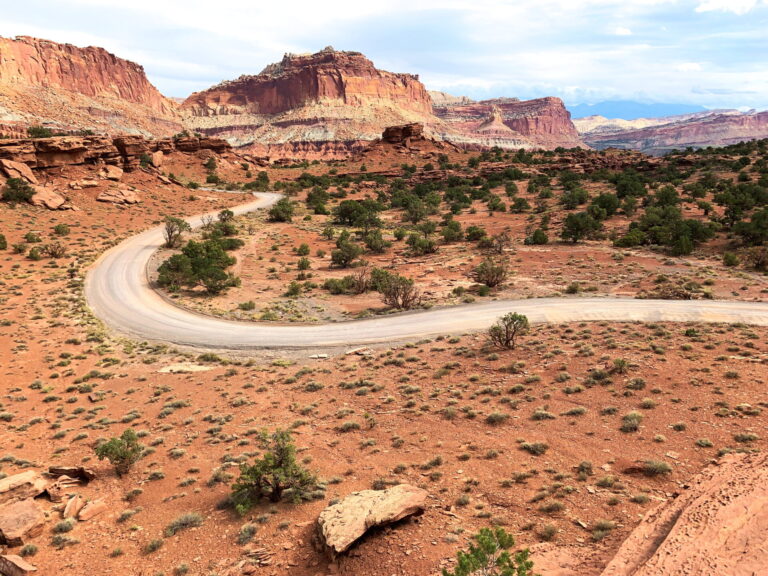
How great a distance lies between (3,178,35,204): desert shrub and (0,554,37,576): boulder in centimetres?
5732

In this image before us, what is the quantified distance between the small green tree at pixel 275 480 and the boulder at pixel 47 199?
57424 millimetres

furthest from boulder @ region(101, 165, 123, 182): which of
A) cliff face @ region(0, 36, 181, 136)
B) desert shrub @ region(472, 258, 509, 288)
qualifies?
cliff face @ region(0, 36, 181, 136)

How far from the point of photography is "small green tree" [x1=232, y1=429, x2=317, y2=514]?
11.1 metres

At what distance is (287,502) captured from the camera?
11250 mm

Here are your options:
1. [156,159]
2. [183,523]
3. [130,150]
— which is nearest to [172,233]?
[130,150]

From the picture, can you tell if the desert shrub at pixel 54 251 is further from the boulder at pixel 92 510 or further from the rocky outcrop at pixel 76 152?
the boulder at pixel 92 510

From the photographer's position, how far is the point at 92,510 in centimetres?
1122

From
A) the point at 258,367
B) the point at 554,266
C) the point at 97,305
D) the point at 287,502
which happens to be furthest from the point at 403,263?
the point at 287,502

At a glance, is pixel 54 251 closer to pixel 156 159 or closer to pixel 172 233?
pixel 172 233

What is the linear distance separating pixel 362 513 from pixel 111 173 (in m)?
72.8

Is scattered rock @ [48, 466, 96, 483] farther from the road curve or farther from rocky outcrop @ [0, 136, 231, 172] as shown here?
rocky outcrop @ [0, 136, 231, 172]

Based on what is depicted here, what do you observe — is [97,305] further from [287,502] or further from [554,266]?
[554,266]

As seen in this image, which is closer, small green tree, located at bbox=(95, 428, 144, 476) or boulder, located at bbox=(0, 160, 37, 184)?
small green tree, located at bbox=(95, 428, 144, 476)

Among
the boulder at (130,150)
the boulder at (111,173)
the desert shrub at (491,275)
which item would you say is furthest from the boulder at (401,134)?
the desert shrub at (491,275)
